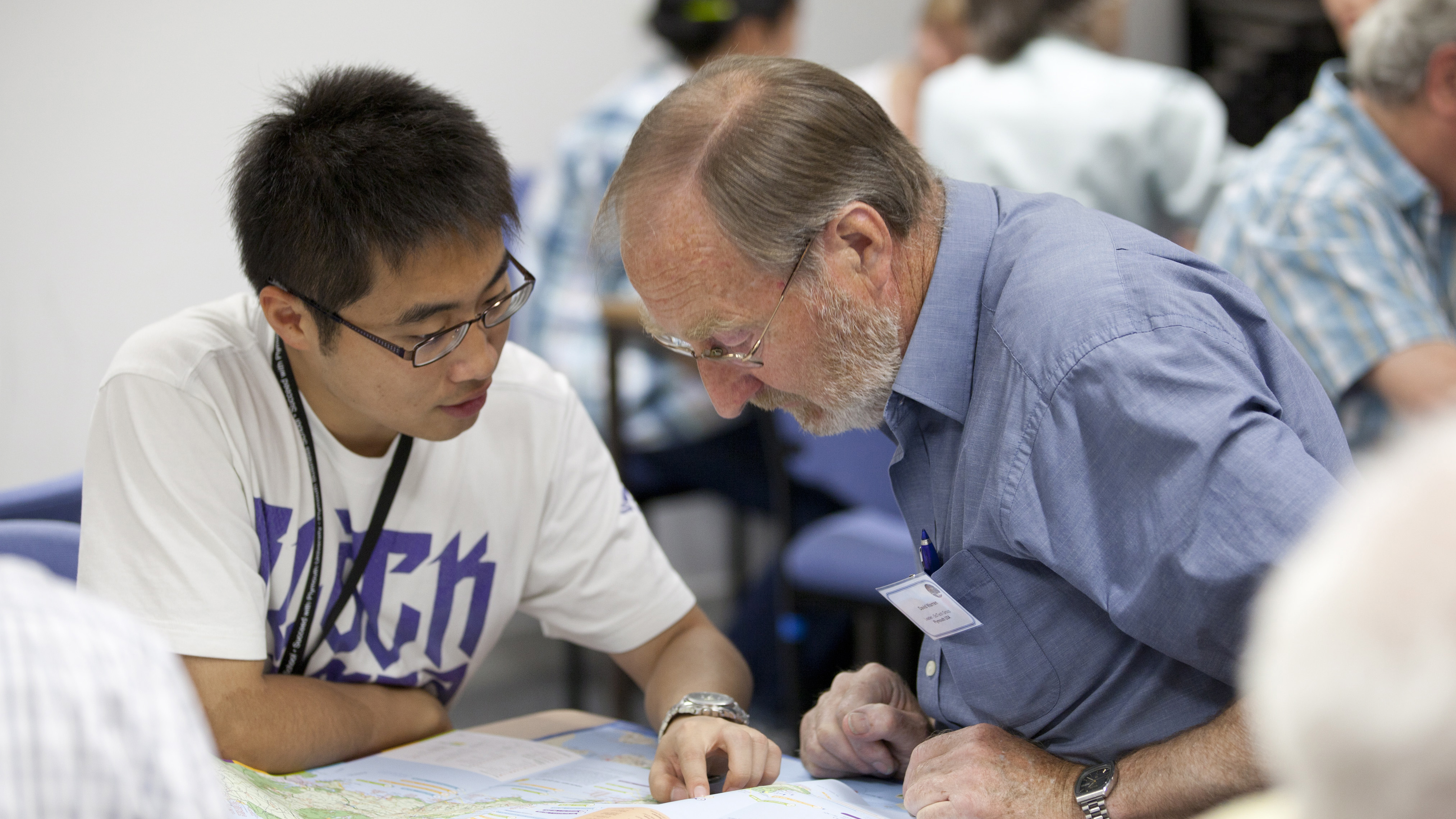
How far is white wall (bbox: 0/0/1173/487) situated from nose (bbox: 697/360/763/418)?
2020 mm

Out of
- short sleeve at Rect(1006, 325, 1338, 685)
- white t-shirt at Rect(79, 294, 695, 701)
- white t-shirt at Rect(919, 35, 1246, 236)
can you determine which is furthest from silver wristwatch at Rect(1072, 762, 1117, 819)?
white t-shirt at Rect(919, 35, 1246, 236)

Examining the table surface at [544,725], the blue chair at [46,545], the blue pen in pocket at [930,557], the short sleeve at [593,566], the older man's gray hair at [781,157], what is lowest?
the table surface at [544,725]

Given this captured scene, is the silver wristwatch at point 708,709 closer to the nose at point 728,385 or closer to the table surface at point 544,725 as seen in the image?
the table surface at point 544,725

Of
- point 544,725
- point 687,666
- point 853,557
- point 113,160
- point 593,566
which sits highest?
point 113,160

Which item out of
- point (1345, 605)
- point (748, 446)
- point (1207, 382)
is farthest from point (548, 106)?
point (1345, 605)

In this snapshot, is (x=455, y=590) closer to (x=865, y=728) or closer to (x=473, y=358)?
(x=473, y=358)

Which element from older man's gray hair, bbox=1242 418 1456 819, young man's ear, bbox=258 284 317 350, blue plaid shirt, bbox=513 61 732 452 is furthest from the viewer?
blue plaid shirt, bbox=513 61 732 452

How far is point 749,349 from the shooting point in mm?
1365

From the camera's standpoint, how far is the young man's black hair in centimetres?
142

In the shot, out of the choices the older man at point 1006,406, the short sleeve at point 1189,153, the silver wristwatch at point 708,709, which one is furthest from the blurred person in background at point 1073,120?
the silver wristwatch at point 708,709

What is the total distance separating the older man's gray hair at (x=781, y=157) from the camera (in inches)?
50.1

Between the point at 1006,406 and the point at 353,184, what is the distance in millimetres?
775

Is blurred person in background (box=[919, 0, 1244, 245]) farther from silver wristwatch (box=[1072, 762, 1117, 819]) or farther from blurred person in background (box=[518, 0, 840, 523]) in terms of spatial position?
silver wristwatch (box=[1072, 762, 1117, 819])

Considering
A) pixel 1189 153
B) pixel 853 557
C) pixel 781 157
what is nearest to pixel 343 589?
pixel 781 157
